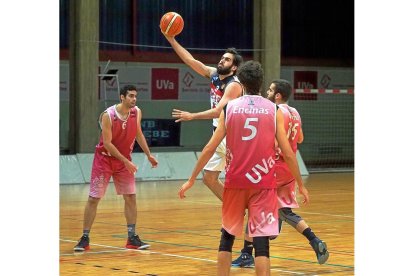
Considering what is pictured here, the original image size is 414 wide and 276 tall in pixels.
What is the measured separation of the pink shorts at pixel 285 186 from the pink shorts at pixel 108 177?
218cm

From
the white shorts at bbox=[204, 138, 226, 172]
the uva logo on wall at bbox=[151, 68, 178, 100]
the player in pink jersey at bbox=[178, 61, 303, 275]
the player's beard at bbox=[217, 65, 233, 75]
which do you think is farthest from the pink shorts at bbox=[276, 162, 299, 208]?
the uva logo on wall at bbox=[151, 68, 178, 100]

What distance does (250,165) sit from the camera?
608cm

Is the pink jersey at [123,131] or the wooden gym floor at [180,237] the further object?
the pink jersey at [123,131]

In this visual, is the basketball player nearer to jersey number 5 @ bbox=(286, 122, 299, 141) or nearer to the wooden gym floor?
jersey number 5 @ bbox=(286, 122, 299, 141)

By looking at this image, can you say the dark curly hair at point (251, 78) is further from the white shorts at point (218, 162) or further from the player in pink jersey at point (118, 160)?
the player in pink jersey at point (118, 160)

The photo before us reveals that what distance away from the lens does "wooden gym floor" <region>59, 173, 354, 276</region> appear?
8.34 m

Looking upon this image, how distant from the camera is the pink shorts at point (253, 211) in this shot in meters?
6.06

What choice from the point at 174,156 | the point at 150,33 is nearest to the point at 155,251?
the point at 174,156

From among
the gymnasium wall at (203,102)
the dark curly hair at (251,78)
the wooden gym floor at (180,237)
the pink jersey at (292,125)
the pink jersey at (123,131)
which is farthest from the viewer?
the gymnasium wall at (203,102)

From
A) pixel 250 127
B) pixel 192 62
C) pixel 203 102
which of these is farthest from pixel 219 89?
pixel 203 102

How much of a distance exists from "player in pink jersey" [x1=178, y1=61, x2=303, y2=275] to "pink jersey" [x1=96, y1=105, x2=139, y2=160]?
146 inches

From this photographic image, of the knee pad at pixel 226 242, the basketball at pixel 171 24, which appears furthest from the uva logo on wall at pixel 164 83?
the knee pad at pixel 226 242
